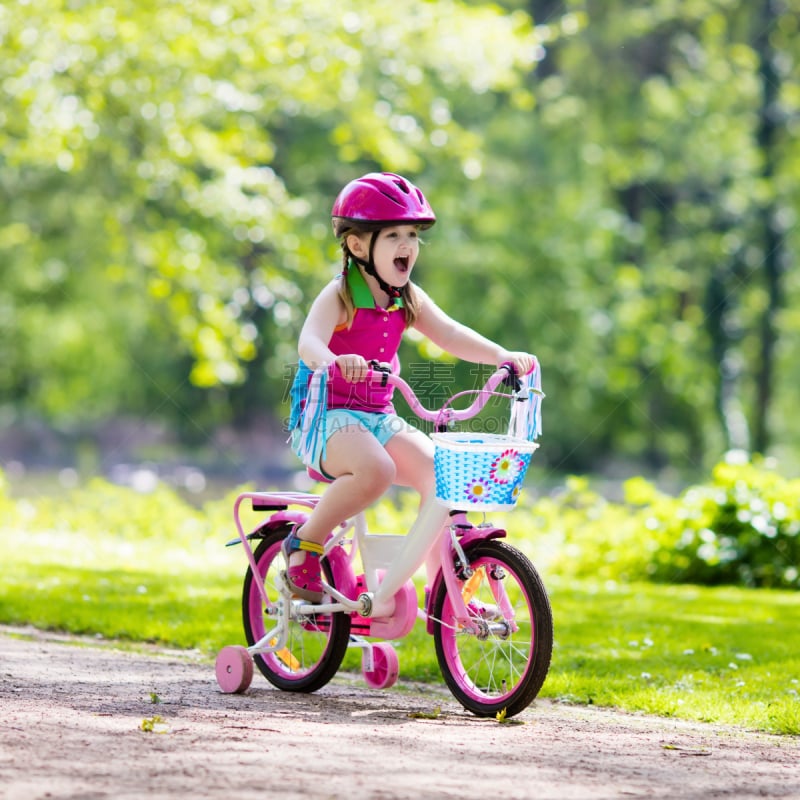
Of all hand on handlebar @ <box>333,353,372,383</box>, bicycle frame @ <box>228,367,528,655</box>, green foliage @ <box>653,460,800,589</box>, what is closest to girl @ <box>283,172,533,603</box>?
bicycle frame @ <box>228,367,528,655</box>

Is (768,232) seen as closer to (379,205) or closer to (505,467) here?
(379,205)

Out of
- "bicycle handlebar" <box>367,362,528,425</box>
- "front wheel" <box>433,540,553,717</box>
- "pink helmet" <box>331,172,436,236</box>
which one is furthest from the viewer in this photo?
"pink helmet" <box>331,172,436,236</box>

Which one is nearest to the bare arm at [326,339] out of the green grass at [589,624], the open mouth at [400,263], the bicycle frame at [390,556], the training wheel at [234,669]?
the bicycle frame at [390,556]

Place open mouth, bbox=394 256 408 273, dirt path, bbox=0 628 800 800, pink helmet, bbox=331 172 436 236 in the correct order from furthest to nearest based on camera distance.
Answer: open mouth, bbox=394 256 408 273 < pink helmet, bbox=331 172 436 236 < dirt path, bbox=0 628 800 800

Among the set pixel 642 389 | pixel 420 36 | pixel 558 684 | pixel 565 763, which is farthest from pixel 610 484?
pixel 565 763

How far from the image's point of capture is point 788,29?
1073 inches

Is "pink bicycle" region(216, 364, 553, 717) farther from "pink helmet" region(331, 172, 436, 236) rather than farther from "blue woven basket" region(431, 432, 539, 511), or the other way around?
"pink helmet" region(331, 172, 436, 236)

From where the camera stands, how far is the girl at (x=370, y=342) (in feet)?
15.9

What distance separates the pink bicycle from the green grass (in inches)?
26.4

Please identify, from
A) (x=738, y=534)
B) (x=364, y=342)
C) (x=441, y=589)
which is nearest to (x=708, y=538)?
(x=738, y=534)

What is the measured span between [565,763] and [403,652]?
A: 2.46m

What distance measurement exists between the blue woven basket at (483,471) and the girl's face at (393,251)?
0.79m

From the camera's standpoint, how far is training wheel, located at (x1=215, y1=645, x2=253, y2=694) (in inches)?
200

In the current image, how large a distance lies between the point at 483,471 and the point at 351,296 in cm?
98
